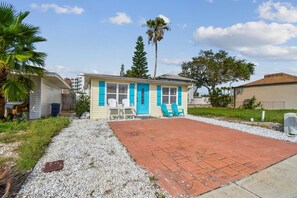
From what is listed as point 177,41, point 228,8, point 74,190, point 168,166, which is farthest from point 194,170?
point 177,41

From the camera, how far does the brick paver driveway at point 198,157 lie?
2.70m

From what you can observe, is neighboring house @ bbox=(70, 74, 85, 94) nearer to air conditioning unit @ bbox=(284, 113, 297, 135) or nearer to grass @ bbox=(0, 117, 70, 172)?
grass @ bbox=(0, 117, 70, 172)

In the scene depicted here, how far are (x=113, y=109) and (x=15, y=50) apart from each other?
5.28 meters

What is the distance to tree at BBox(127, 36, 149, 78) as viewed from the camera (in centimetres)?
2933

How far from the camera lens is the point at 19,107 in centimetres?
896

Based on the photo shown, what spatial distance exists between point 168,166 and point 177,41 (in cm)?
1123

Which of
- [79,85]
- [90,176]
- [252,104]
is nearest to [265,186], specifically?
[90,176]

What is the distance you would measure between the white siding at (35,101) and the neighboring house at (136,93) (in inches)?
108

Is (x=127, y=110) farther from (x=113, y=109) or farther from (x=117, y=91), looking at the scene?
(x=117, y=91)

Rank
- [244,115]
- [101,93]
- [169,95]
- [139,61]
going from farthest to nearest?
[139,61], [169,95], [244,115], [101,93]

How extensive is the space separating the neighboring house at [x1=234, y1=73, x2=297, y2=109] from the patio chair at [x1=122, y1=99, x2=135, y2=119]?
1906cm

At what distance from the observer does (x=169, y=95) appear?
11602mm

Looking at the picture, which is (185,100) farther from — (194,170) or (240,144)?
(194,170)

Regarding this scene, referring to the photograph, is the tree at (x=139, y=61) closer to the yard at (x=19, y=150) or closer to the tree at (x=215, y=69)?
the tree at (x=215, y=69)
